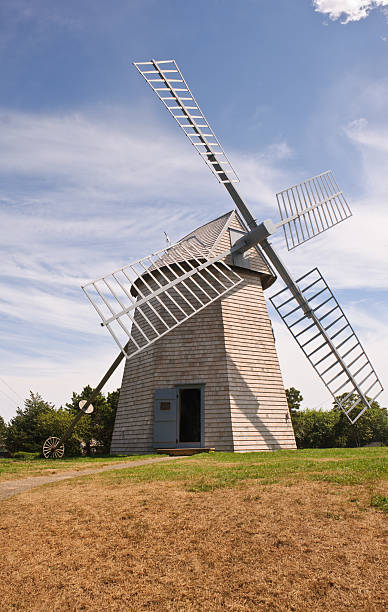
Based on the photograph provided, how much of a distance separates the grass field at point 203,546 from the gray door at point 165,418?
22.5 feet

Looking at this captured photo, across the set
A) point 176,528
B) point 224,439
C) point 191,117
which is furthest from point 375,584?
point 191,117

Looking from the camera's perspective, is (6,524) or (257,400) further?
(257,400)

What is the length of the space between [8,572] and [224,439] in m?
9.46

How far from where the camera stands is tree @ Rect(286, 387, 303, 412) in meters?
28.1

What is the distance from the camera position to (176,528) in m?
4.98

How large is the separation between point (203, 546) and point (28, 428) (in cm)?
1996

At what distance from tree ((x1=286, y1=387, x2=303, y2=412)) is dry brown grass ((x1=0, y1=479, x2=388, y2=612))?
74.5ft

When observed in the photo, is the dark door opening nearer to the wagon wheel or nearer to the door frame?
the door frame

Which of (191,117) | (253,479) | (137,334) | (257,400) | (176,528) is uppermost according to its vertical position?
(191,117)

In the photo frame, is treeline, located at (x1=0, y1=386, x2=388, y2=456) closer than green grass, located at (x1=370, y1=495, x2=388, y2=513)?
No

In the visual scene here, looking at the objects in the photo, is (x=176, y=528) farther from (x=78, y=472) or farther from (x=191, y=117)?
(x=191, y=117)

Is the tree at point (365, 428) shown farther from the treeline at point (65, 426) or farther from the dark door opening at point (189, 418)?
the treeline at point (65, 426)

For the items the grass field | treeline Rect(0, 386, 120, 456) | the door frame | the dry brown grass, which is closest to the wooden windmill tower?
the door frame

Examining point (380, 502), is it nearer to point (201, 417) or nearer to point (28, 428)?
point (201, 417)
